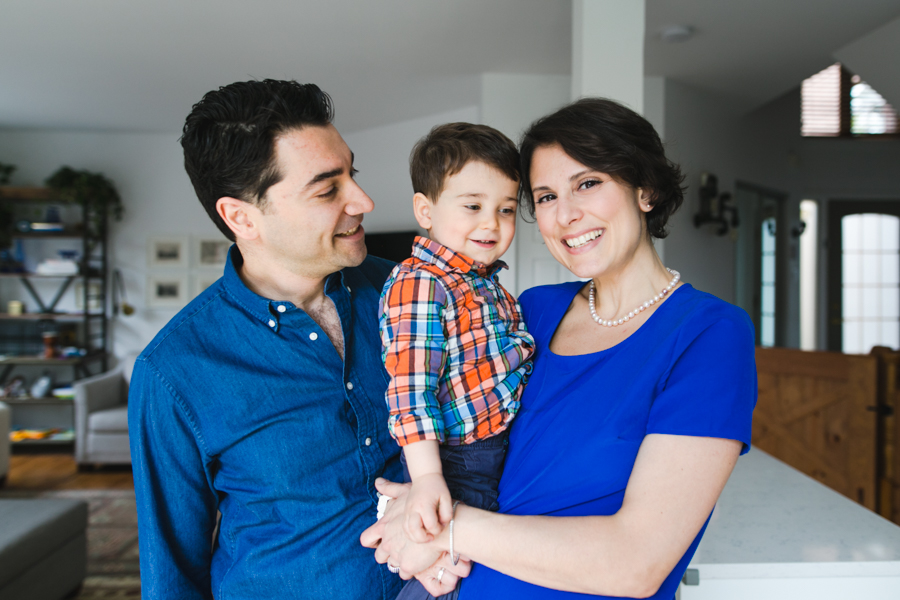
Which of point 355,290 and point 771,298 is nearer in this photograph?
point 355,290

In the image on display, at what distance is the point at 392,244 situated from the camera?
16.7 feet

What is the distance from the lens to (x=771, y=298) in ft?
19.7

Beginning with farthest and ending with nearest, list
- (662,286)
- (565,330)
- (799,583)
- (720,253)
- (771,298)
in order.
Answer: (771,298) < (720,253) < (799,583) < (565,330) < (662,286)

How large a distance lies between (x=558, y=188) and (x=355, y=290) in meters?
0.56

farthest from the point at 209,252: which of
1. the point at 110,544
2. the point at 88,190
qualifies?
the point at 110,544

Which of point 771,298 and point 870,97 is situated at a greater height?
point 870,97

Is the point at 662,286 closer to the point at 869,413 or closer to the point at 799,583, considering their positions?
the point at 799,583

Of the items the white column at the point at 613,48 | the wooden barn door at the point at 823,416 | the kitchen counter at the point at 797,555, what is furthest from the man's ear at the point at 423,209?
the wooden barn door at the point at 823,416

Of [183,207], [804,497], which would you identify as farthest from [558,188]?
[183,207]

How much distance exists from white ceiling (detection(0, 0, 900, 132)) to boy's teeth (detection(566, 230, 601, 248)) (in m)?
2.47

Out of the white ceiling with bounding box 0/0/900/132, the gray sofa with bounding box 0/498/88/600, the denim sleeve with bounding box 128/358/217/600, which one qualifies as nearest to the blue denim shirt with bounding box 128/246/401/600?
the denim sleeve with bounding box 128/358/217/600

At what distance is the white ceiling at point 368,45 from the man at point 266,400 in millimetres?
2219

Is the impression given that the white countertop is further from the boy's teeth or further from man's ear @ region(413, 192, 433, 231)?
man's ear @ region(413, 192, 433, 231)

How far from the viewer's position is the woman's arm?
2.65ft
